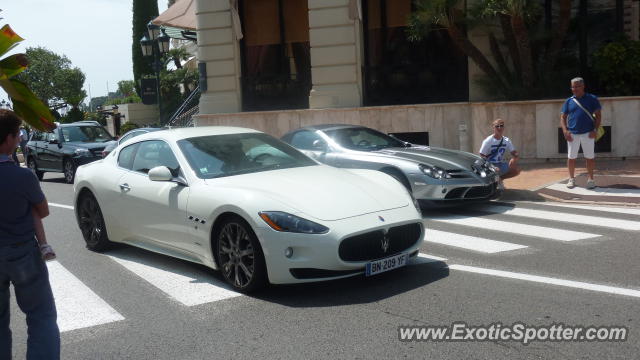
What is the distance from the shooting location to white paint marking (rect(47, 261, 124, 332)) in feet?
19.0

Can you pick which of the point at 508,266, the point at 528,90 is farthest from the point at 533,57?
the point at 508,266

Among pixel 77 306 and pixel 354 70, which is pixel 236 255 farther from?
pixel 354 70

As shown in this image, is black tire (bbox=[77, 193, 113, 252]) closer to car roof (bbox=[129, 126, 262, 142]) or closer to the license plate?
car roof (bbox=[129, 126, 262, 142])

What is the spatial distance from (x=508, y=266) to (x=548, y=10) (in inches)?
539

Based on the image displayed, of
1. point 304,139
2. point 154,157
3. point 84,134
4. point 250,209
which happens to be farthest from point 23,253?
point 84,134

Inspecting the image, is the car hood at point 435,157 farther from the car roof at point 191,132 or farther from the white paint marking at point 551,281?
the white paint marking at point 551,281

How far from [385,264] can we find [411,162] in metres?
4.41

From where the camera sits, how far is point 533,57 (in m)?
18.1

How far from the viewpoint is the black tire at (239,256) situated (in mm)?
6078

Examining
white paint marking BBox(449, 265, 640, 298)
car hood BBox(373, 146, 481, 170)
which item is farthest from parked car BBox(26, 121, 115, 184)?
white paint marking BBox(449, 265, 640, 298)

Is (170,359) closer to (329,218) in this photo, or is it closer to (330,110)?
(329,218)

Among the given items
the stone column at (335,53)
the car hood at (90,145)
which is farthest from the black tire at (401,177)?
the car hood at (90,145)

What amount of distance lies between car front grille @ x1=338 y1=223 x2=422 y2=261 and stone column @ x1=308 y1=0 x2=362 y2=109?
45.3 ft

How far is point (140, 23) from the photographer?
46.3m
